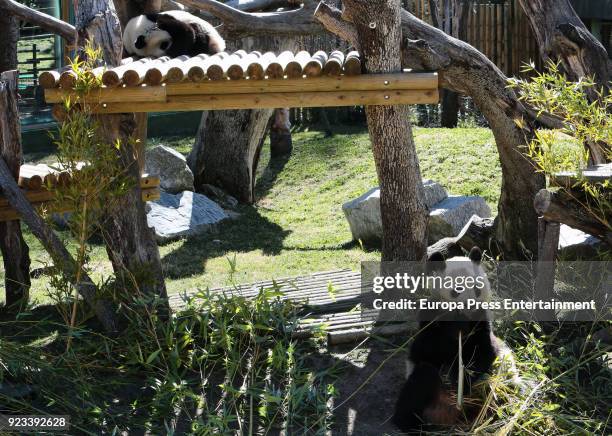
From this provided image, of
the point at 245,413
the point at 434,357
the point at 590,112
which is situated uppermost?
the point at 590,112

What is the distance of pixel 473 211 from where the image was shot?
7.81 metres

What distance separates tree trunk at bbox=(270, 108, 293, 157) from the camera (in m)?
10.8

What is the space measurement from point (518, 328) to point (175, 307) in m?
2.42

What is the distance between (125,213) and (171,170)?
3894 mm

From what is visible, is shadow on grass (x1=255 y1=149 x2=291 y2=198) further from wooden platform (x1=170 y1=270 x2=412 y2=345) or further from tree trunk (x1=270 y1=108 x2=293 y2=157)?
wooden platform (x1=170 y1=270 x2=412 y2=345)

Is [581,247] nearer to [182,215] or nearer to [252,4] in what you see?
[182,215]

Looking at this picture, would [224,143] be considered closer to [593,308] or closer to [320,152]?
[320,152]

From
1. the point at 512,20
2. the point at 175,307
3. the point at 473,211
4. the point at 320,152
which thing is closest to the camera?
the point at 175,307

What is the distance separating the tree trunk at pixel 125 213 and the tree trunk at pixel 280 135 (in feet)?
16.6

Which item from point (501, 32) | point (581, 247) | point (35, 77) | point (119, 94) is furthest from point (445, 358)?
point (501, 32)

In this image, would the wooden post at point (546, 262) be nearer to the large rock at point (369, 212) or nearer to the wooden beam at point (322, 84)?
the wooden beam at point (322, 84)

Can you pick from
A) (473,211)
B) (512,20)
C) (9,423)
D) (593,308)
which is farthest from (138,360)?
(512,20)

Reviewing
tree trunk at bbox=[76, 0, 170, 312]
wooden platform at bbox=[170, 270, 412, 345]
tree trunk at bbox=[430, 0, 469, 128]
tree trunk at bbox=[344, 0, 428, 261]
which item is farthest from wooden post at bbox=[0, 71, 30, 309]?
tree trunk at bbox=[430, 0, 469, 128]

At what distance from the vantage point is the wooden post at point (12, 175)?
19.1 ft
